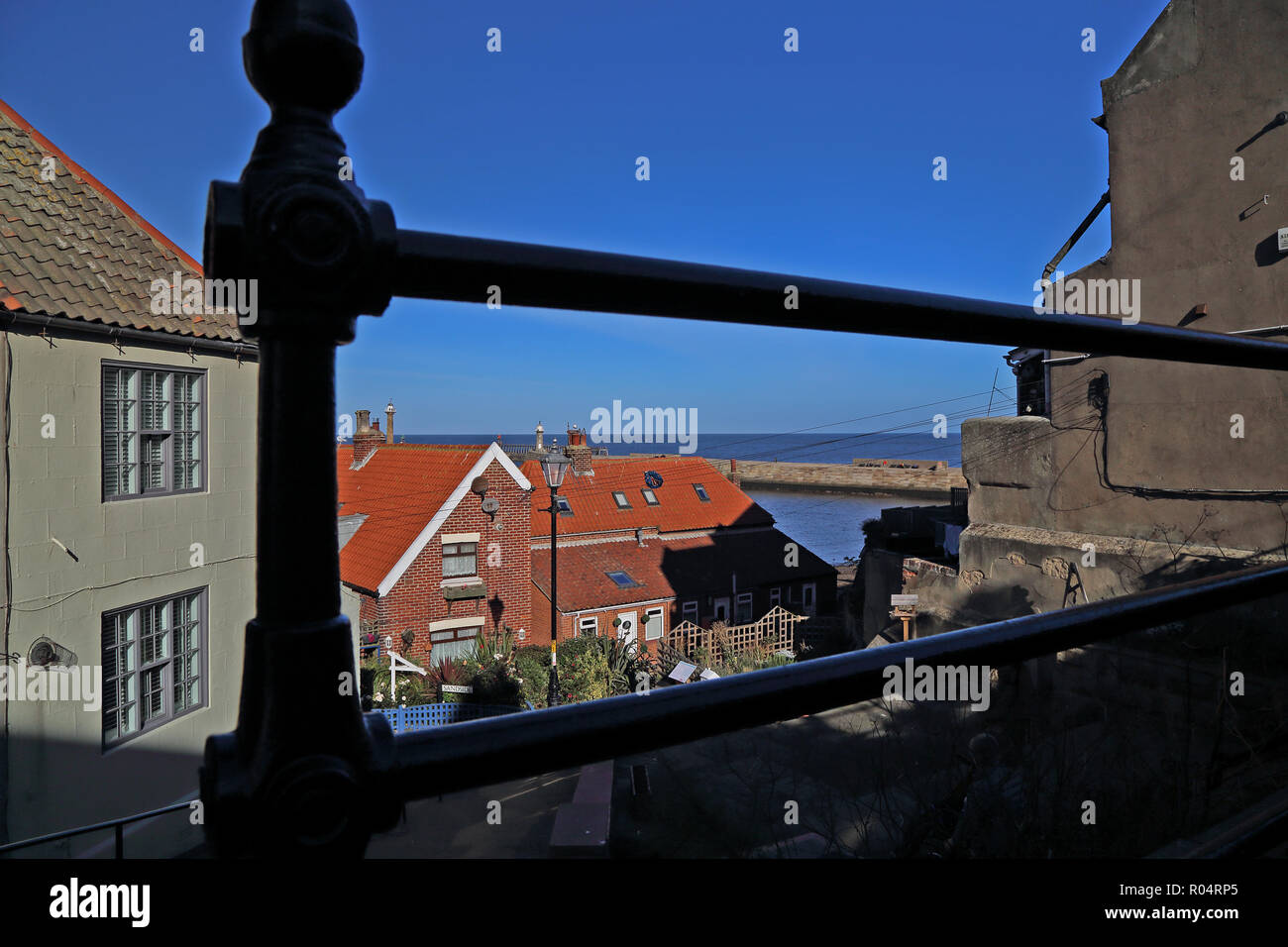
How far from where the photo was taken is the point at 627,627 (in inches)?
Result: 664

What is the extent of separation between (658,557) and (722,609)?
2.02m

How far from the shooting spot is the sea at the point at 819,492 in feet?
126

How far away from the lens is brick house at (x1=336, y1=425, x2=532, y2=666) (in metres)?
14.3

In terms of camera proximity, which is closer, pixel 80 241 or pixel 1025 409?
pixel 80 241

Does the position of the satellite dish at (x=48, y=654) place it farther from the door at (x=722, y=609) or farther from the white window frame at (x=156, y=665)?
the door at (x=722, y=609)

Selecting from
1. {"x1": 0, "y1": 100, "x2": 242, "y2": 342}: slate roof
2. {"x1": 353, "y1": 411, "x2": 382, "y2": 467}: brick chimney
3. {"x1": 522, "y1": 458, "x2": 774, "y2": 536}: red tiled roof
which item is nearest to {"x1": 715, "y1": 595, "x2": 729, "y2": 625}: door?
{"x1": 522, "y1": 458, "x2": 774, "y2": 536}: red tiled roof

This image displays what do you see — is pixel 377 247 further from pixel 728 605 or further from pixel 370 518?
pixel 728 605

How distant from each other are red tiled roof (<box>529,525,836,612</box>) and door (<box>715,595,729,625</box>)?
30cm

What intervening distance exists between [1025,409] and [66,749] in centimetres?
1124

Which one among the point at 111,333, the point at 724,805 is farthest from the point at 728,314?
the point at 111,333

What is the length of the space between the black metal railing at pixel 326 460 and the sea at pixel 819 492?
13.5m

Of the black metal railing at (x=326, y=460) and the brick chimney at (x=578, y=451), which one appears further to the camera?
the brick chimney at (x=578, y=451)

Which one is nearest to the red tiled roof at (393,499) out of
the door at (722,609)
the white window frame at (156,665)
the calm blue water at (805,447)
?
the white window frame at (156,665)

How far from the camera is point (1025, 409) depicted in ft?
35.2
